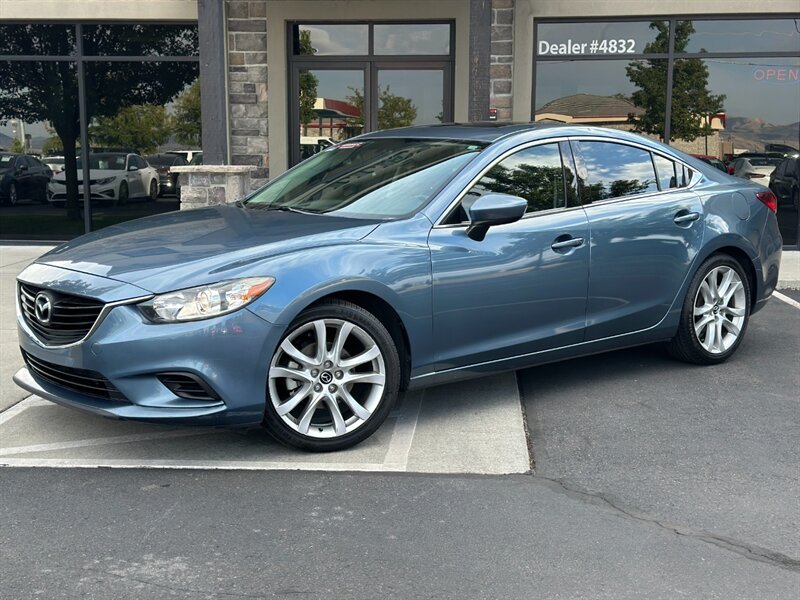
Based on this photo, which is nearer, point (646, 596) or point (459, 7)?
point (646, 596)

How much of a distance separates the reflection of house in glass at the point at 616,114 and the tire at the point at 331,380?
813cm

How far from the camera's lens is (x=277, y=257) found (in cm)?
448

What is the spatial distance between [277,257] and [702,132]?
9080 millimetres

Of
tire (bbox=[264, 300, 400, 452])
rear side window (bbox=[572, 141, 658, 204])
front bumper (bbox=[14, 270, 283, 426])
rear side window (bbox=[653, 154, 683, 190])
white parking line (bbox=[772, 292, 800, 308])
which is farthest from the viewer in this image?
white parking line (bbox=[772, 292, 800, 308])

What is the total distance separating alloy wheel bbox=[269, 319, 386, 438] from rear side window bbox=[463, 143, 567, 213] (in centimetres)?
120

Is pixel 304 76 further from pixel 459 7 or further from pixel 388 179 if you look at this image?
pixel 388 179

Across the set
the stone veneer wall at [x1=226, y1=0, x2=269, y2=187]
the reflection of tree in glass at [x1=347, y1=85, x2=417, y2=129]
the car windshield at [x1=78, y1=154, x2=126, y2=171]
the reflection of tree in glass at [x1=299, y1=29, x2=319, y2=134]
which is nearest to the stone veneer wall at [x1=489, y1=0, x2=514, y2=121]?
the reflection of tree in glass at [x1=347, y1=85, x2=417, y2=129]

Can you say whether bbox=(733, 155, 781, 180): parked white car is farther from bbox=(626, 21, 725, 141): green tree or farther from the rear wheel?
the rear wheel

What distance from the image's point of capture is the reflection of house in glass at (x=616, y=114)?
12094mm

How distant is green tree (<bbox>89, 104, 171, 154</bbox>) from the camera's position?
1259 cm

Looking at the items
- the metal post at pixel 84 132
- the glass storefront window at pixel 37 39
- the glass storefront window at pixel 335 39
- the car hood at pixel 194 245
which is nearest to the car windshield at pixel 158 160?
the metal post at pixel 84 132

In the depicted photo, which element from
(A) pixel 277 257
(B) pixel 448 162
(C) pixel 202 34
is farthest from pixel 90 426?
(C) pixel 202 34

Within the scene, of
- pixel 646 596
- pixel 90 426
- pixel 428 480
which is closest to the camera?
pixel 646 596

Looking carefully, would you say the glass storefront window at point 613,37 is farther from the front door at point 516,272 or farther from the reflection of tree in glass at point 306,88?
the front door at point 516,272
